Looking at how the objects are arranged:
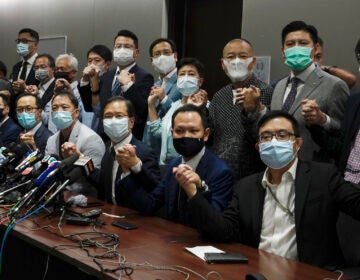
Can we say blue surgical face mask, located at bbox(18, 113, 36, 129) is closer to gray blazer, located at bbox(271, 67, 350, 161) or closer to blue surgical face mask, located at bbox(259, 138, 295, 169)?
gray blazer, located at bbox(271, 67, 350, 161)

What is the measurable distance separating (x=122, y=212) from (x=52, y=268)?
52 cm

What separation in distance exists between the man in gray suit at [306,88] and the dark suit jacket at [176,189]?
40cm

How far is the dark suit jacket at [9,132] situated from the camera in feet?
14.5

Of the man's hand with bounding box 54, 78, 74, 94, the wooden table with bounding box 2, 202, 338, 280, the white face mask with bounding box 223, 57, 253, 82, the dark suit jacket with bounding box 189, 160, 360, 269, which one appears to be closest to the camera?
the wooden table with bounding box 2, 202, 338, 280

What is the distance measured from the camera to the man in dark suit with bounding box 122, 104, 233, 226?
2.44 meters

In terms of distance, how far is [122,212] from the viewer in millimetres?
2646

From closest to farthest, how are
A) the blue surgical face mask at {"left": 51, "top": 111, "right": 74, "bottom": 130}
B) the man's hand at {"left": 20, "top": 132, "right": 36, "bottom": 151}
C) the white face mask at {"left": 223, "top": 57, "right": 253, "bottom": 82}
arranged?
the white face mask at {"left": 223, "top": 57, "right": 253, "bottom": 82}, the blue surgical face mask at {"left": 51, "top": 111, "right": 74, "bottom": 130}, the man's hand at {"left": 20, "top": 132, "right": 36, "bottom": 151}

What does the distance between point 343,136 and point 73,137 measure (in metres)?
1.97

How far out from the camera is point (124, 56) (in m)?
3.77

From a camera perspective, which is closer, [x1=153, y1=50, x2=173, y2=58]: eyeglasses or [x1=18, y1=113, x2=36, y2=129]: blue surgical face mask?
[x1=153, y1=50, x2=173, y2=58]: eyeglasses

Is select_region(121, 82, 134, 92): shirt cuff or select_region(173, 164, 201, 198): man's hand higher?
select_region(121, 82, 134, 92): shirt cuff

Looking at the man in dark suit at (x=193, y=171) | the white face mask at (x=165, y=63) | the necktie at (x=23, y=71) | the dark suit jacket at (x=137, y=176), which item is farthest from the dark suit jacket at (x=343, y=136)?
the necktie at (x=23, y=71)

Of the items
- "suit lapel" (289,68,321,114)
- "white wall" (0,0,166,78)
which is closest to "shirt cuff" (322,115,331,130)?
"suit lapel" (289,68,321,114)

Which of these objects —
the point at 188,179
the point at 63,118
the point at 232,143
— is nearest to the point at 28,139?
the point at 63,118
